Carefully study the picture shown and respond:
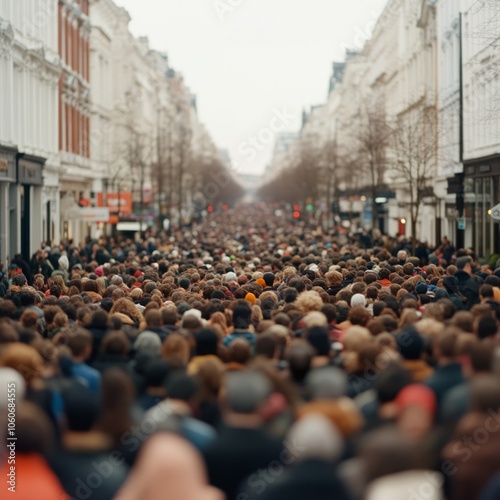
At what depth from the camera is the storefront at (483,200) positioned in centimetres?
4238

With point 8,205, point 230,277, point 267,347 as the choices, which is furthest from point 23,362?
point 8,205

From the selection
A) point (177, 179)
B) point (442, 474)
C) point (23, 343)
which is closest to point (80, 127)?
point (177, 179)

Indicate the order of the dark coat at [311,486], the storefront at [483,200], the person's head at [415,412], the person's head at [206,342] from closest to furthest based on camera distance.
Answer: the dark coat at [311,486], the person's head at [415,412], the person's head at [206,342], the storefront at [483,200]

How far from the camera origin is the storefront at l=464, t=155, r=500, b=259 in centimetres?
4238

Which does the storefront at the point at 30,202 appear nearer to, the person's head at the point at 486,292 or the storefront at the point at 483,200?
the storefront at the point at 483,200

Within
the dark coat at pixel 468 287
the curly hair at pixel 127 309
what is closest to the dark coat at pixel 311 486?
the curly hair at pixel 127 309

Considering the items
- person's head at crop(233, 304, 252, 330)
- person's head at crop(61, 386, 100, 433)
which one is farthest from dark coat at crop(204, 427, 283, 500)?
person's head at crop(233, 304, 252, 330)

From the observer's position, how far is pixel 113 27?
80.1 m

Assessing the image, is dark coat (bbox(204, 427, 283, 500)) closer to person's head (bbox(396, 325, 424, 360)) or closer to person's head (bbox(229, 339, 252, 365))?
person's head (bbox(229, 339, 252, 365))

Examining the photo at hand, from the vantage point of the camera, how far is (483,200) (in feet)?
148

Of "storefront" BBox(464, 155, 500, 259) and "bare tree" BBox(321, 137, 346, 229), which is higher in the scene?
"bare tree" BBox(321, 137, 346, 229)

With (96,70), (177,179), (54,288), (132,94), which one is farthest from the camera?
(177,179)

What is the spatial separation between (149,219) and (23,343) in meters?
59.3

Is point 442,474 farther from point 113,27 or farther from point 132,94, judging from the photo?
point 132,94
